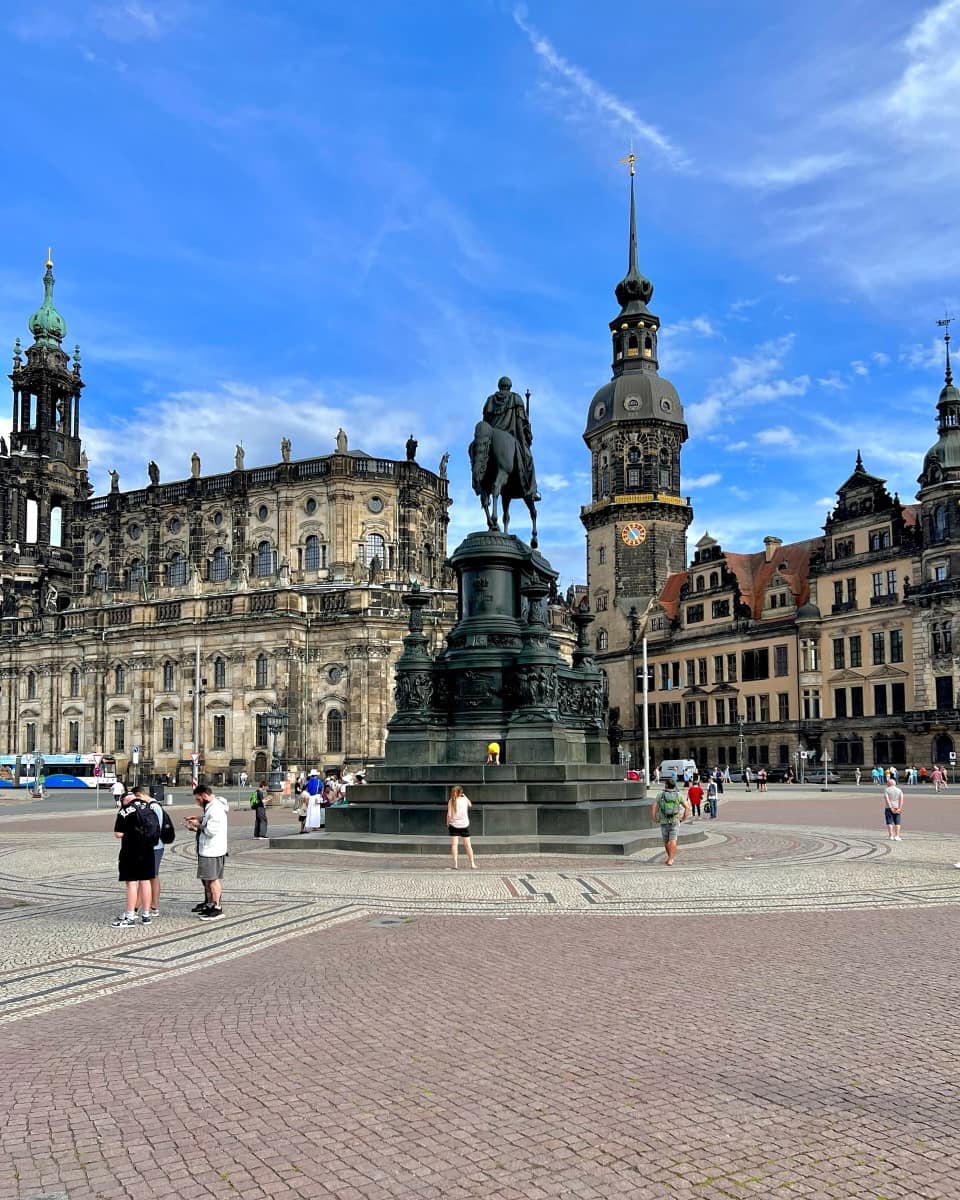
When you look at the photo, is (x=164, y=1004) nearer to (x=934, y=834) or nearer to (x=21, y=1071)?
(x=21, y=1071)

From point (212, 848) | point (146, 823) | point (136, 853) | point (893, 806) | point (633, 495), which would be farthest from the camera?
point (633, 495)

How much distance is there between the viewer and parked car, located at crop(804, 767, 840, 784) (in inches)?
2714

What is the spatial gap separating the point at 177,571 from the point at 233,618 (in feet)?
45.0

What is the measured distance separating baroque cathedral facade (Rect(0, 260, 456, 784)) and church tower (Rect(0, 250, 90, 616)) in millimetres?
3553

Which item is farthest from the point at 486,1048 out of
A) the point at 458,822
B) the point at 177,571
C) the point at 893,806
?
the point at 177,571

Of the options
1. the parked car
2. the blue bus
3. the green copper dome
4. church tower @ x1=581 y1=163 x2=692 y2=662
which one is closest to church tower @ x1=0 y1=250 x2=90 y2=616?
the green copper dome

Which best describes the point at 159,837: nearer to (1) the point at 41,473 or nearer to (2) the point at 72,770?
(2) the point at 72,770

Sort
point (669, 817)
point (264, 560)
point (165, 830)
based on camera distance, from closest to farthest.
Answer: point (165, 830)
point (669, 817)
point (264, 560)

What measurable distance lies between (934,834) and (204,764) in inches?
2253

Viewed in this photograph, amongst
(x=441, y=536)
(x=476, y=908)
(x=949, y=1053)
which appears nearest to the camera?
(x=949, y=1053)

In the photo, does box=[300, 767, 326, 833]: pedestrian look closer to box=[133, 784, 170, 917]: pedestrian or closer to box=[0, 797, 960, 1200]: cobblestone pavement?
box=[0, 797, 960, 1200]: cobblestone pavement

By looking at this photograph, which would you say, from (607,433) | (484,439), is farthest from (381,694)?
(484,439)

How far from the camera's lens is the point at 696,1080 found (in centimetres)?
618

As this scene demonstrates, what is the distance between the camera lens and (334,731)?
241 feet
